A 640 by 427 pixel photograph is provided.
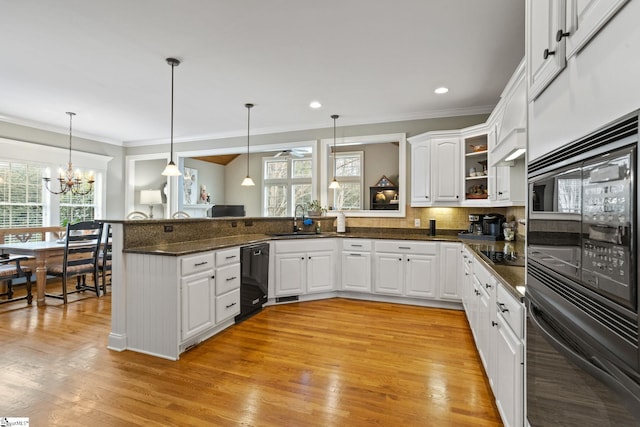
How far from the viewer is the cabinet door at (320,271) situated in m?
4.29

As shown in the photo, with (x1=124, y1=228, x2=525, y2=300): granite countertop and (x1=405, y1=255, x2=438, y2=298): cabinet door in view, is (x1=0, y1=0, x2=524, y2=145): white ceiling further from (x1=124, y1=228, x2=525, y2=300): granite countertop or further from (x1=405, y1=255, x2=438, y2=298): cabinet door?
(x1=405, y1=255, x2=438, y2=298): cabinet door

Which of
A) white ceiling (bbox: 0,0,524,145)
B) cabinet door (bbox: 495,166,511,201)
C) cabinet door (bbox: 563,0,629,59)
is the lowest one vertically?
cabinet door (bbox: 495,166,511,201)

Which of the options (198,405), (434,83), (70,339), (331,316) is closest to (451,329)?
(331,316)

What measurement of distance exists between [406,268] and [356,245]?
706 millimetres

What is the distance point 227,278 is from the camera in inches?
126

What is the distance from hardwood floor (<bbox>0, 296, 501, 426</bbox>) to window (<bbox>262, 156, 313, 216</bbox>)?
5.66 meters

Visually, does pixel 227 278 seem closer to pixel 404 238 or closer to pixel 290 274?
pixel 290 274

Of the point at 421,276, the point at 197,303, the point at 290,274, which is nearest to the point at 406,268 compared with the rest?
the point at 421,276

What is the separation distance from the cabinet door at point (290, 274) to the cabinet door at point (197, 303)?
48.0 inches

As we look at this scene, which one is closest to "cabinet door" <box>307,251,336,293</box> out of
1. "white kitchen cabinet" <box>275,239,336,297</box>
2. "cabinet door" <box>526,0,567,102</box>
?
"white kitchen cabinet" <box>275,239,336,297</box>

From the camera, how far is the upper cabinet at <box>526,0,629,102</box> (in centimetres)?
83

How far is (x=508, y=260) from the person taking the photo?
2209 millimetres

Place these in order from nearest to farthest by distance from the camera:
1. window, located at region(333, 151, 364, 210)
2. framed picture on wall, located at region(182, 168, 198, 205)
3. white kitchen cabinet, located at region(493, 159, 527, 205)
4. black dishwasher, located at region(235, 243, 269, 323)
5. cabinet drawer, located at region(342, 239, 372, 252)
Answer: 1. white kitchen cabinet, located at region(493, 159, 527, 205)
2. black dishwasher, located at region(235, 243, 269, 323)
3. cabinet drawer, located at region(342, 239, 372, 252)
4. window, located at region(333, 151, 364, 210)
5. framed picture on wall, located at region(182, 168, 198, 205)

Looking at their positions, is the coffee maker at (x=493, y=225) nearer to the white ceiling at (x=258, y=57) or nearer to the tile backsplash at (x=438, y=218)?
the tile backsplash at (x=438, y=218)
